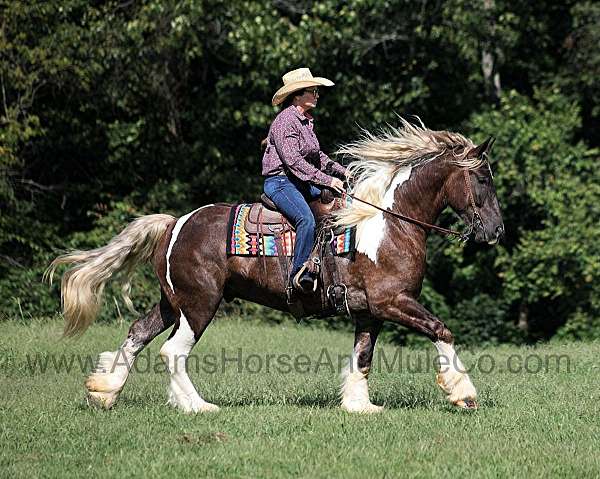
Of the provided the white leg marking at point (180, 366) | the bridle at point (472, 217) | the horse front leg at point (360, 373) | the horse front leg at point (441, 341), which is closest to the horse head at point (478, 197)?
the bridle at point (472, 217)

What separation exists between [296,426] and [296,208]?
187cm

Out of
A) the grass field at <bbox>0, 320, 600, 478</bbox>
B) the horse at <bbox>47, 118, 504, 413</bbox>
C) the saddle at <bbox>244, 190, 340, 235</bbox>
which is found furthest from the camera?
the saddle at <bbox>244, 190, 340, 235</bbox>

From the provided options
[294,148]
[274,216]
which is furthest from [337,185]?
[274,216]

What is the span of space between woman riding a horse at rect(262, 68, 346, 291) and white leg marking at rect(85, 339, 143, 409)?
171cm

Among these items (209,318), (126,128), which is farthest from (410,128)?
(126,128)

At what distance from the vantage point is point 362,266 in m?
8.34

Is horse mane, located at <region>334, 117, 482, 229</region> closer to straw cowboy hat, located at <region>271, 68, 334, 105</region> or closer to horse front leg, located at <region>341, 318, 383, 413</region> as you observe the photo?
straw cowboy hat, located at <region>271, 68, 334, 105</region>

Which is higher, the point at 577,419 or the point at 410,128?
the point at 410,128

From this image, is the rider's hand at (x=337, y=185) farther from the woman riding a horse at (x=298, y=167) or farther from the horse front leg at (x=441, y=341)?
the horse front leg at (x=441, y=341)

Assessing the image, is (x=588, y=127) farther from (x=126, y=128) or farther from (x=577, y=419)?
(x=577, y=419)

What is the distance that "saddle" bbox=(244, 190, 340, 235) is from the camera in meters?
8.61

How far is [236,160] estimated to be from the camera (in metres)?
21.3

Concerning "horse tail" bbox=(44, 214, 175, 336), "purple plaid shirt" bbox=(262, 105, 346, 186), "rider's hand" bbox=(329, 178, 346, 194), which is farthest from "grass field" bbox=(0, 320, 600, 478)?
"purple plaid shirt" bbox=(262, 105, 346, 186)

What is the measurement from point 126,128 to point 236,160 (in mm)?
2576
